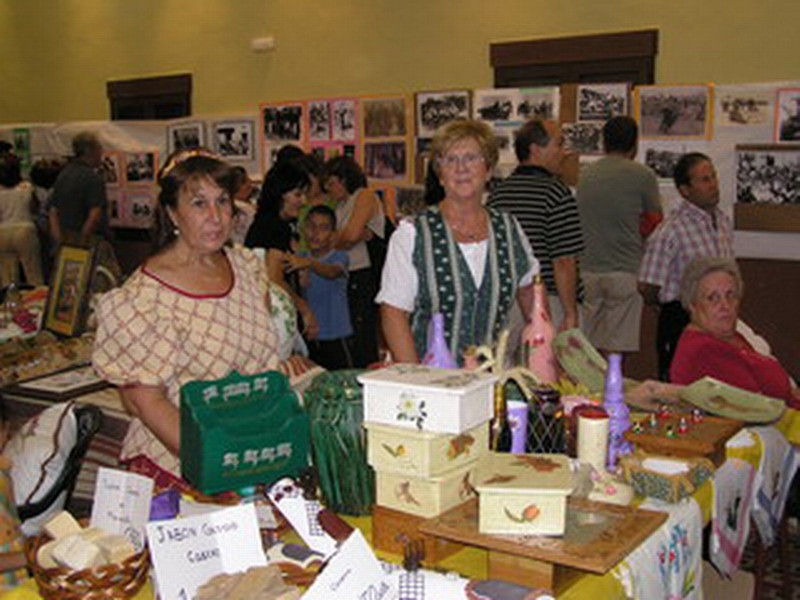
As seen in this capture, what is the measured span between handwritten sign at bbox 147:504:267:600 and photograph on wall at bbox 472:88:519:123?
4.92 metres

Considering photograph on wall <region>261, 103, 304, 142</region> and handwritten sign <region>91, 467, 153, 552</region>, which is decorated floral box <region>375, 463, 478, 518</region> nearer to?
handwritten sign <region>91, 467, 153, 552</region>

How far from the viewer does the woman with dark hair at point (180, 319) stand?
6.88 ft

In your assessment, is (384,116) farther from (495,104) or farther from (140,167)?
(140,167)

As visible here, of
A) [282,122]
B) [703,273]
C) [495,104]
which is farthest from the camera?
[282,122]

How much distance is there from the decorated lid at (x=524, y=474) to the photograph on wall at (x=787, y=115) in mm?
4124

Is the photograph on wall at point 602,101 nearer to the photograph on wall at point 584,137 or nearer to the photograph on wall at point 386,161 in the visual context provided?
the photograph on wall at point 584,137

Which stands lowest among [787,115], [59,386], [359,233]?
[59,386]

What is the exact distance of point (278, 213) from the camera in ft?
14.3

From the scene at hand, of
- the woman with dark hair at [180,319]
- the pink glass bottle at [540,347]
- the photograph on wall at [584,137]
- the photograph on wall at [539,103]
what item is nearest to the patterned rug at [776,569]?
the pink glass bottle at [540,347]

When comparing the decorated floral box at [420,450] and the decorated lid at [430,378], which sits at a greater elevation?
the decorated lid at [430,378]

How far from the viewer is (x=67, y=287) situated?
403 centimetres

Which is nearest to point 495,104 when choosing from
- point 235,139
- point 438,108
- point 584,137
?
point 438,108

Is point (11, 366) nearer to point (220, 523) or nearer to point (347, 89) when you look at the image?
point (220, 523)

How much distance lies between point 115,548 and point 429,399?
0.58 metres
